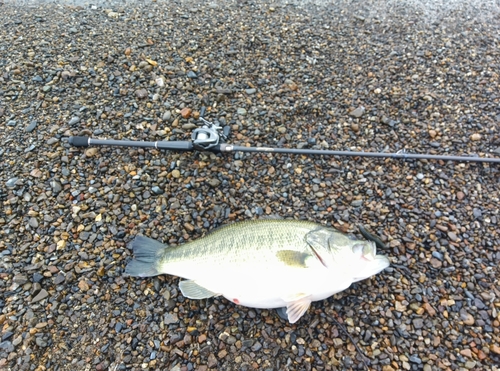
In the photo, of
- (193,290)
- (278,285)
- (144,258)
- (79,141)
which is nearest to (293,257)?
(278,285)

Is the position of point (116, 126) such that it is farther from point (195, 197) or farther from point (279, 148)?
point (279, 148)

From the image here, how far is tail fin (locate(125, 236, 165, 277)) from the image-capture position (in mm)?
3244

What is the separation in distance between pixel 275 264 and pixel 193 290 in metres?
0.80

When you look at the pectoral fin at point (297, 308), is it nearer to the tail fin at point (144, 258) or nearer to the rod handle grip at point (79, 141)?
the tail fin at point (144, 258)

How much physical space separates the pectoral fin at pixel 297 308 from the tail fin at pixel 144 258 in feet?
4.18

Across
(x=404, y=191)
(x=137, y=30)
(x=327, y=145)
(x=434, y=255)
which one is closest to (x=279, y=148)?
(x=327, y=145)

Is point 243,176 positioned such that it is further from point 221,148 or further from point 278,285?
point 278,285

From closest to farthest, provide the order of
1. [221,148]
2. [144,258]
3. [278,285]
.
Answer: [278,285]
[144,258]
[221,148]

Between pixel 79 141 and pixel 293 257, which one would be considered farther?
pixel 79 141

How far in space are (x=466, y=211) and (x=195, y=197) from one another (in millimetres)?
2956

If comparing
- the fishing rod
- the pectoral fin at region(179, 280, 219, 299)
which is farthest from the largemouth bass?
the fishing rod

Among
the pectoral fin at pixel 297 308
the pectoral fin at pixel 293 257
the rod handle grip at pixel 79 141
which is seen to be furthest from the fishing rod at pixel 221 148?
the pectoral fin at pixel 297 308

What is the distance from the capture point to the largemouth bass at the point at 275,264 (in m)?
2.88

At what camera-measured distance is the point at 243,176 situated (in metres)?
3.96
